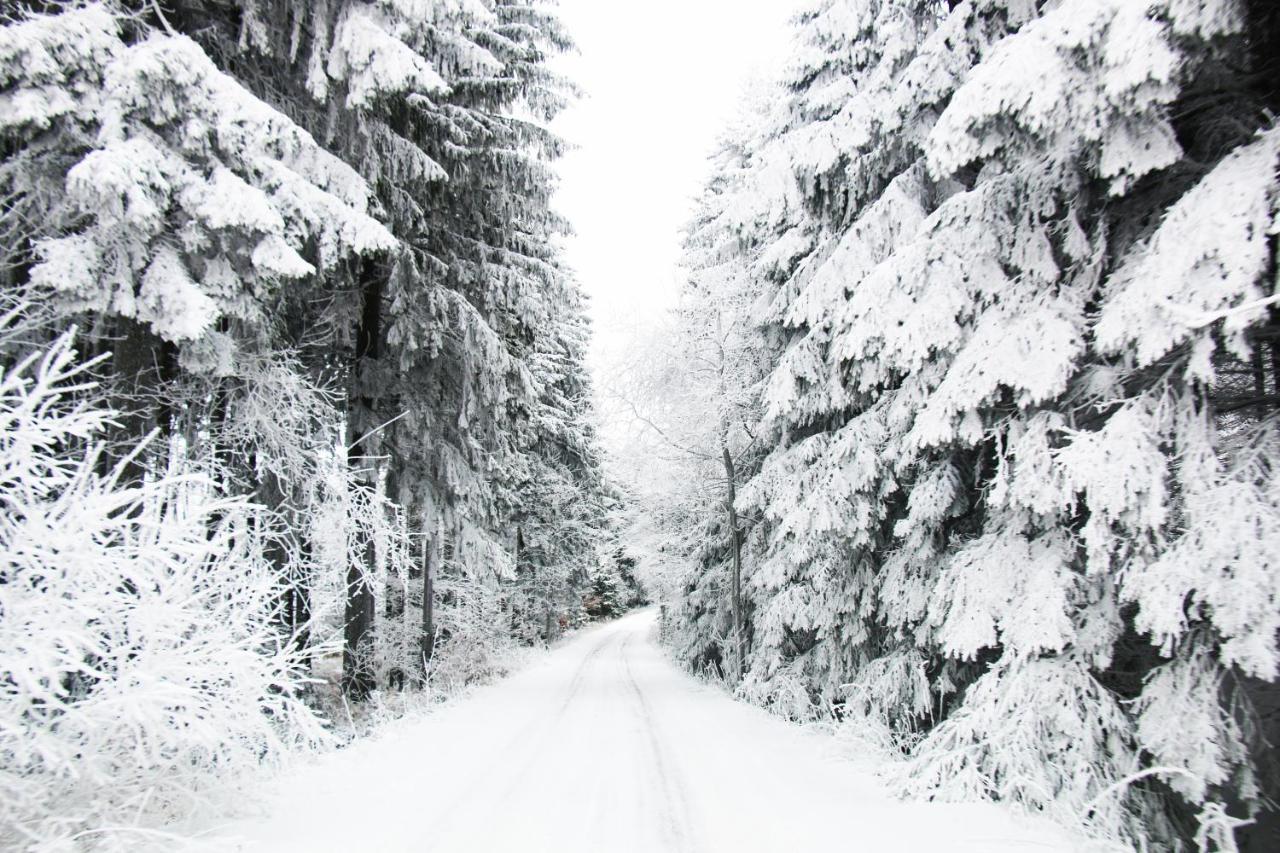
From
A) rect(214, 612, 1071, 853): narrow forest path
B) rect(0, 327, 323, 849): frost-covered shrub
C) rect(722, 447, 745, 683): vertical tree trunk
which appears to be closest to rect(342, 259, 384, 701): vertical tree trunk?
rect(214, 612, 1071, 853): narrow forest path

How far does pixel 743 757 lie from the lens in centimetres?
817

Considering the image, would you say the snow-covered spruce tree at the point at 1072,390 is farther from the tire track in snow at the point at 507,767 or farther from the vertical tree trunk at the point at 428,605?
the vertical tree trunk at the point at 428,605

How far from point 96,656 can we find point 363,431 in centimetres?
702

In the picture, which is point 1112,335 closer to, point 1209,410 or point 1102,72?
point 1209,410

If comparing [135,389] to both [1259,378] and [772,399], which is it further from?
[1259,378]

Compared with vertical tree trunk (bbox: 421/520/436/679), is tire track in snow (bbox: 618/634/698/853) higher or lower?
→ lower

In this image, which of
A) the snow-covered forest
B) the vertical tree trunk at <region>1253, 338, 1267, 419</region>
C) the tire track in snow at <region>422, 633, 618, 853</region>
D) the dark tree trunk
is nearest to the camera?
the snow-covered forest

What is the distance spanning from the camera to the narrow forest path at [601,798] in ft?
16.3

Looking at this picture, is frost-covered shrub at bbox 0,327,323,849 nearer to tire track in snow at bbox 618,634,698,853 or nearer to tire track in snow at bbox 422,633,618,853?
tire track in snow at bbox 422,633,618,853

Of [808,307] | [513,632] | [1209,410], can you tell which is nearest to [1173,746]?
[1209,410]

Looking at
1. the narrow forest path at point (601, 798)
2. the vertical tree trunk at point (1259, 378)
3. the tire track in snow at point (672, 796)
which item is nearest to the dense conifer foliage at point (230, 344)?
the narrow forest path at point (601, 798)

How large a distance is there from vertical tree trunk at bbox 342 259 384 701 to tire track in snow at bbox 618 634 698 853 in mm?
4762

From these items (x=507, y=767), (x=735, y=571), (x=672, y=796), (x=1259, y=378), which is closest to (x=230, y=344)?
(x=507, y=767)

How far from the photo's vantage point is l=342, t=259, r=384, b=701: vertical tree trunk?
1089 cm
